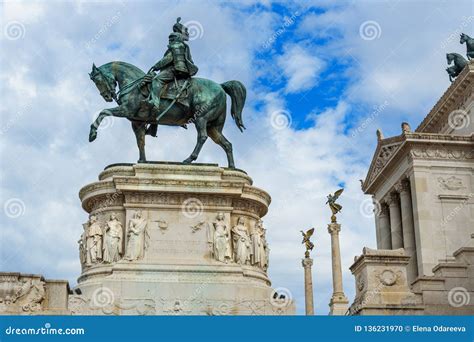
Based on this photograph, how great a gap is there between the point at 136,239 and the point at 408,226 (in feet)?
94.3

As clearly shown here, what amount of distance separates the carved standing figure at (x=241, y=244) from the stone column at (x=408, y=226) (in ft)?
80.2

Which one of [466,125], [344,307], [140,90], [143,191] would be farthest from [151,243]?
[466,125]

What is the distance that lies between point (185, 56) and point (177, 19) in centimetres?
152

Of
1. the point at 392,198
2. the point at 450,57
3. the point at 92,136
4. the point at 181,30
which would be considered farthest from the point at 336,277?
the point at 450,57

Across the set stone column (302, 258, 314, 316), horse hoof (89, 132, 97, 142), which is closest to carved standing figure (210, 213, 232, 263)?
horse hoof (89, 132, 97, 142)

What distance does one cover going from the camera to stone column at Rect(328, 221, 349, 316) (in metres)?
36.2

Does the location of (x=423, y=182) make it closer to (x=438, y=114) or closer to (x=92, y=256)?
(x=438, y=114)

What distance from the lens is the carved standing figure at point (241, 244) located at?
20.9 meters

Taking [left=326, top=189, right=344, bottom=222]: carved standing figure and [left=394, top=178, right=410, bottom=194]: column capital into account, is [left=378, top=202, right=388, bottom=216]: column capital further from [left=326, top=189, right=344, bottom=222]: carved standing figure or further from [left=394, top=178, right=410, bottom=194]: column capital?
[left=326, top=189, right=344, bottom=222]: carved standing figure

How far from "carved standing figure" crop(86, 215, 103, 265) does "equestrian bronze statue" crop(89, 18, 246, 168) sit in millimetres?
2659

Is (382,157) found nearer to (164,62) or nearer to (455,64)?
(455,64)

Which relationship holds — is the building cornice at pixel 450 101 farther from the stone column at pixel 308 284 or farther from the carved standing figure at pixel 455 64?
the stone column at pixel 308 284

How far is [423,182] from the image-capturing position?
44125mm

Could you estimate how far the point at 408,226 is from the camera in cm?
4547
